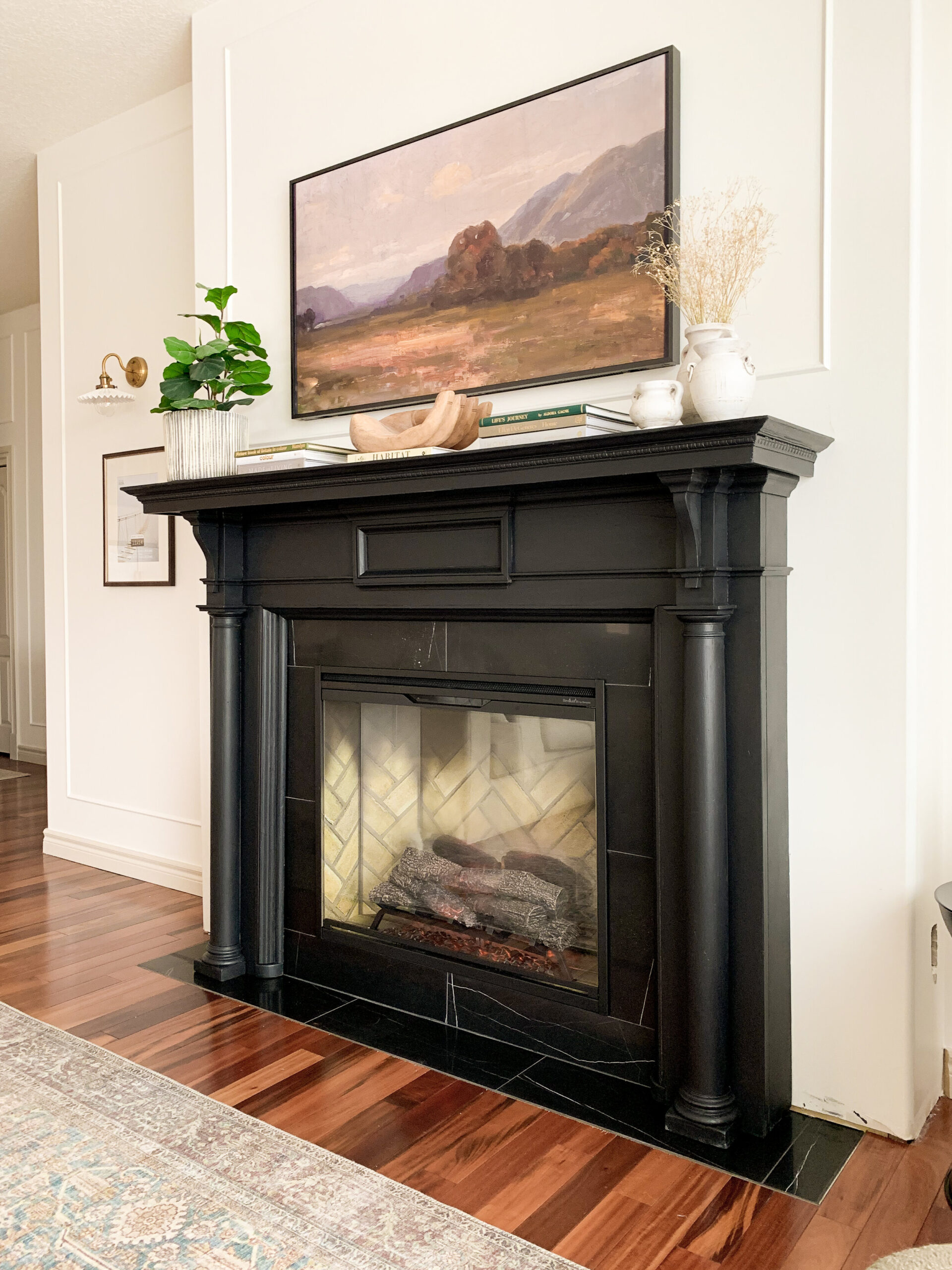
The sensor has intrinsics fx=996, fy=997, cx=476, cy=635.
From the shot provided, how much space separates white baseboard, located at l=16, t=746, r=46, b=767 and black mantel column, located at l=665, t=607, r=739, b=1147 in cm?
555

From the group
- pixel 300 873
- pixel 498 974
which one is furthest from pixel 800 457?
pixel 300 873

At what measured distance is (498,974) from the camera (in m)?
2.37

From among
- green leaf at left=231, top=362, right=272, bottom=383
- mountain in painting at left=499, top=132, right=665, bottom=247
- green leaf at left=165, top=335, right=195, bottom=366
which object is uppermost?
mountain in painting at left=499, top=132, right=665, bottom=247

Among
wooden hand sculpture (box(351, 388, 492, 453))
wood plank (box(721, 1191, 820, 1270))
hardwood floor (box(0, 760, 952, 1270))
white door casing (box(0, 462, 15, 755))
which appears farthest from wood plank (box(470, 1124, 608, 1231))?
white door casing (box(0, 462, 15, 755))

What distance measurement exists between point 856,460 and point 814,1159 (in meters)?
1.35

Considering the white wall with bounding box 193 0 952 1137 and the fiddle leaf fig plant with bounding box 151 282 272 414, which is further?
the fiddle leaf fig plant with bounding box 151 282 272 414

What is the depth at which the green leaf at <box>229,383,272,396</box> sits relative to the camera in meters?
2.87

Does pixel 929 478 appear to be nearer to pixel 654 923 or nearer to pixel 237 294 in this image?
pixel 654 923

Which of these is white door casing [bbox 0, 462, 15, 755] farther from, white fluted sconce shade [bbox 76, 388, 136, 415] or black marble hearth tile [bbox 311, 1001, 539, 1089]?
black marble hearth tile [bbox 311, 1001, 539, 1089]

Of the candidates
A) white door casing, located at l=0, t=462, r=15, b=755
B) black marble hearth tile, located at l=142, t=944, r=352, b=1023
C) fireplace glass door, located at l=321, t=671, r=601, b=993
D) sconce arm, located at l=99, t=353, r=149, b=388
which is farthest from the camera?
white door casing, located at l=0, t=462, r=15, b=755

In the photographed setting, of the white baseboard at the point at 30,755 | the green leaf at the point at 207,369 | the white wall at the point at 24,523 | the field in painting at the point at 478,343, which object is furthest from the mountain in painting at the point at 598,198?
the white baseboard at the point at 30,755

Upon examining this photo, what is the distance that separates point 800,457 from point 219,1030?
190cm

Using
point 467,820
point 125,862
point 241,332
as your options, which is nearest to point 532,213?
point 241,332

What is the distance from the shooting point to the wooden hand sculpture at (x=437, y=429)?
2277mm
